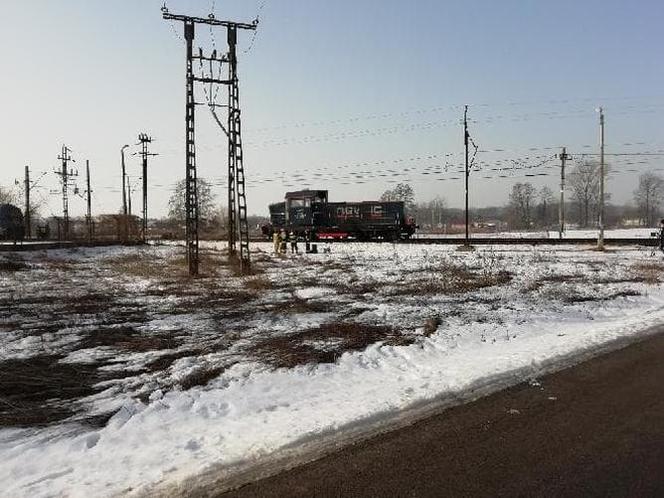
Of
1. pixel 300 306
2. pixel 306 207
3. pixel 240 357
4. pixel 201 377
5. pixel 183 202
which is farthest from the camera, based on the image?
pixel 183 202

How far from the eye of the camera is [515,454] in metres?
4.32

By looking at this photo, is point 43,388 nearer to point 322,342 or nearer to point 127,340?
point 127,340

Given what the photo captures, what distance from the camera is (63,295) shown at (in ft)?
46.7

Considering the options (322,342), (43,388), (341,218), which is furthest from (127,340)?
(341,218)

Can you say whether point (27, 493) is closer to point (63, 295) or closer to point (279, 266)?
point (63, 295)

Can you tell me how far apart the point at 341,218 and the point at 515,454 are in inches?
1691

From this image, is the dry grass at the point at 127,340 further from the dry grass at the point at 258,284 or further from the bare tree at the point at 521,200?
the bare tree at the point at 521,200

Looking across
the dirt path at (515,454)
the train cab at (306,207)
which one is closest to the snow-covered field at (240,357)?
the dirt path at (515,454)

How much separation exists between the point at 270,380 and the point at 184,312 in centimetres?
532

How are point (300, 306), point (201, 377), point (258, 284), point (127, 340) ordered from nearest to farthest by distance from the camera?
point (201, 377) → point (127, 340) → point (300, 306) → point (258, 284)

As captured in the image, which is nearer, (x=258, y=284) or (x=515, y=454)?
(x=515, y=454)

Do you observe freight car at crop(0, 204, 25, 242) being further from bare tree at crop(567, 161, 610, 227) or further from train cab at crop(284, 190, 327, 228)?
bare tree at crop(567, 161, 610, 227)

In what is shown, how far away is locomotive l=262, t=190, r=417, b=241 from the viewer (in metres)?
46.3

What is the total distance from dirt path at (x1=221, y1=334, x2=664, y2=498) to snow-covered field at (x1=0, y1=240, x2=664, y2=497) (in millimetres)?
531
